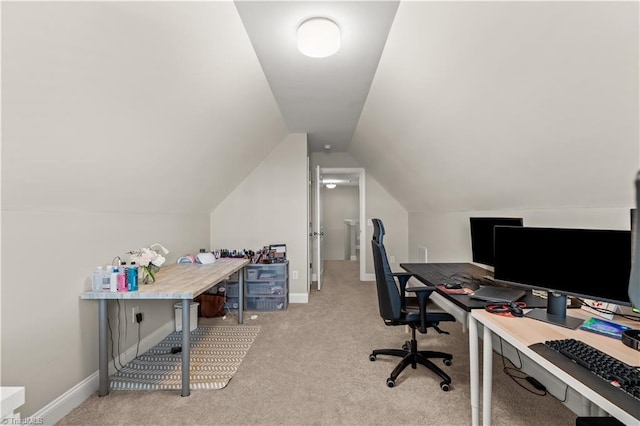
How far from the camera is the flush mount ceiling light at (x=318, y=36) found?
1.85 metres

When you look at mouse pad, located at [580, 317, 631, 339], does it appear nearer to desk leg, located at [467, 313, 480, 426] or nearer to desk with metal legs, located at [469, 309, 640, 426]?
desk with metal legs, located at [469, 309, 640, 426]

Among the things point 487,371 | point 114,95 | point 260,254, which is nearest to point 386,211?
point 260,254

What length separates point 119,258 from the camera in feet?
7.67

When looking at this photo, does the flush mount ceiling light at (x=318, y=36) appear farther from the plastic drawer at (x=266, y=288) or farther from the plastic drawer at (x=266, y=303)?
the plastic drawer at (x=266, y=303)

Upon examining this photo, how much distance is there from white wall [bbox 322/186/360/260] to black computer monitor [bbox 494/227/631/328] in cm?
684

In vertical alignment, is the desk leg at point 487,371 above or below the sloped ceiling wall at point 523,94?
below

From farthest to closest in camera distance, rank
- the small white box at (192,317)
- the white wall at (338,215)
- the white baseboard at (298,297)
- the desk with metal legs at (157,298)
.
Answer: the white wall at (338,215)
the white baseboard at (298,297)
the small white box at (192,317)
the desk with metal legs at (157,298)

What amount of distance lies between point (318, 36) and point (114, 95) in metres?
1.22

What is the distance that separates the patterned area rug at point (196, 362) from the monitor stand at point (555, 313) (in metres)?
2.05

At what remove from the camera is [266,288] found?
3928 millimetres

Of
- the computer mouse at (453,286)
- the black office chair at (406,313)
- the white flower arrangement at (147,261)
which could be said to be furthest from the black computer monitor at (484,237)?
the white flower arrangement at (147,261)

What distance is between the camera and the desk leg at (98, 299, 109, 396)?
6.62 feet

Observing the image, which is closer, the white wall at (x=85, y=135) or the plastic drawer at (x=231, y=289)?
the white wall at (x=85, y=135)

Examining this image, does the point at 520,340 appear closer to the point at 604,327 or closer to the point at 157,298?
the point at 604,327
